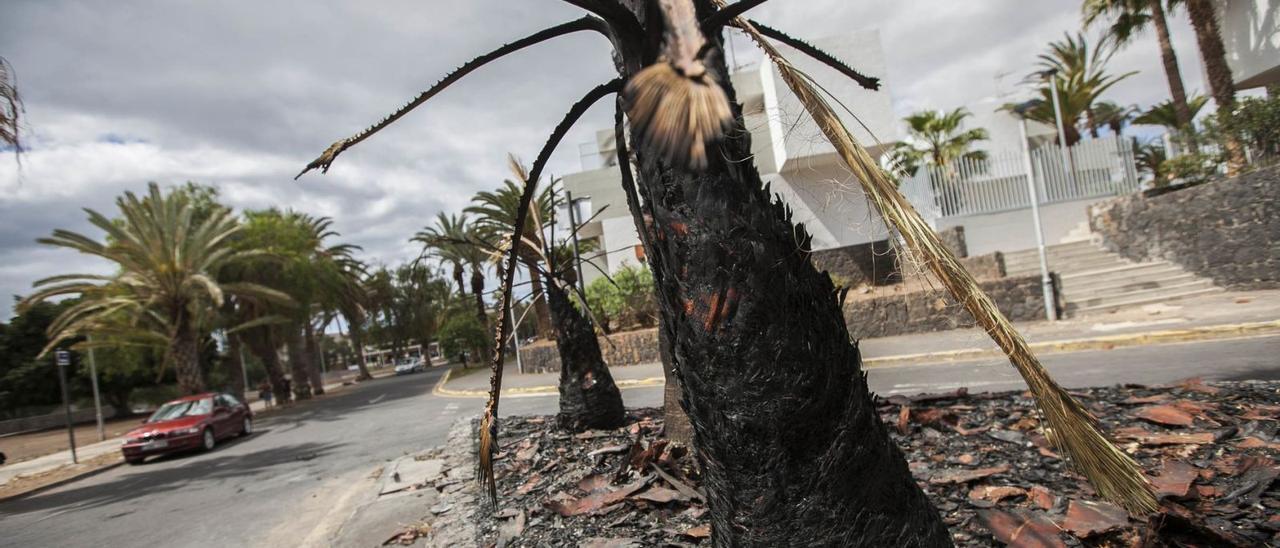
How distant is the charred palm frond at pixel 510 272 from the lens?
68.8 inches

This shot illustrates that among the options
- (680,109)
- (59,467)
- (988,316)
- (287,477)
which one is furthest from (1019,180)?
(59,467)

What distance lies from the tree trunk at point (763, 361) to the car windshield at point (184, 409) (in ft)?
54.1

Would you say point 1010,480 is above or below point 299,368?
above

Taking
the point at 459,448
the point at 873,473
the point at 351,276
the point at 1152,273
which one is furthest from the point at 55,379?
the point at 1152,273

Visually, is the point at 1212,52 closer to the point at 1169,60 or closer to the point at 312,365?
the point at 1169,60

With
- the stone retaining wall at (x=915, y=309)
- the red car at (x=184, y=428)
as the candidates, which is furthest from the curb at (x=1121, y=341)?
the red car at (x=184, y=428)

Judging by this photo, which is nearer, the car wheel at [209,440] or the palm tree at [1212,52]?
the car wheel at [209,440]

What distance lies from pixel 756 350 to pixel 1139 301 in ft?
50.7

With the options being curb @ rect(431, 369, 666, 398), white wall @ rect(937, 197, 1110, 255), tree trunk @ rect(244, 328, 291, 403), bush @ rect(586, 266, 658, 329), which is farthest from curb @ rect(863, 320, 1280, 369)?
tree trunk @ rect(244, 328, 291, 403)

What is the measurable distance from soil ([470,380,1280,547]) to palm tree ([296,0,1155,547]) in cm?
56

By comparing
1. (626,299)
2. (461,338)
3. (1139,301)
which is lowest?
(1139,301)

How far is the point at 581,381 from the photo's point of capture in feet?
17.3

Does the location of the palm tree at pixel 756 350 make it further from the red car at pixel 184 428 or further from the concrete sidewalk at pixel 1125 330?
the red car at pixel 184 428

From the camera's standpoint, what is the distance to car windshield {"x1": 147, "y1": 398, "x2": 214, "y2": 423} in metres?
14.1
